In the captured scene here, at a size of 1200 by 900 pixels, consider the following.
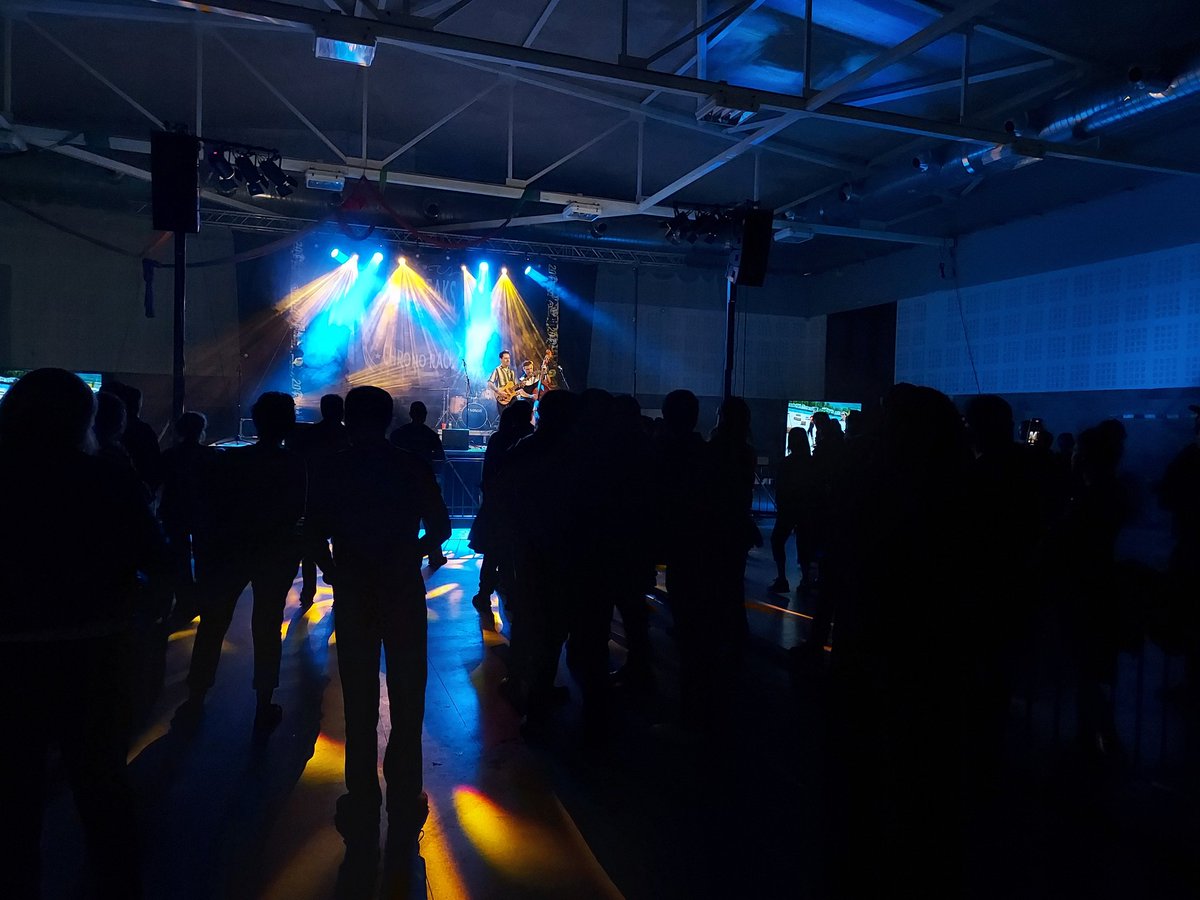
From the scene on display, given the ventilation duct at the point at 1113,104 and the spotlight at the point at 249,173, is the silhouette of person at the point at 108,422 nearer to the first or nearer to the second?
the spotlight at the point at 249,173

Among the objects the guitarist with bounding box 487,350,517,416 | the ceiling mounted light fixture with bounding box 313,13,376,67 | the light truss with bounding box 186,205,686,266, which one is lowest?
the guitarist with bounding box 487,350,517,416

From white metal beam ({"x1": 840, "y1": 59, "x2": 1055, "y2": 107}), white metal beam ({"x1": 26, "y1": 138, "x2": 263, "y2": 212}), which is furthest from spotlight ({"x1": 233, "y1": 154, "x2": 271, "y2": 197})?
white metal beam ({"x1": 840, "y1": 59, "x2": 1055, "y2": 107})

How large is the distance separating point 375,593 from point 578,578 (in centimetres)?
101

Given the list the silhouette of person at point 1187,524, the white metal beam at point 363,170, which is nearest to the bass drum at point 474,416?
the white metal beam at point 363,170

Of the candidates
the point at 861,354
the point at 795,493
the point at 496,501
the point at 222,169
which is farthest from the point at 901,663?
the point at 861,354

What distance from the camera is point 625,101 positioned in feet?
24.7

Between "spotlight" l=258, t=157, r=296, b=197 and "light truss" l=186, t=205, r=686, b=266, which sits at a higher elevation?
"light truss" l=186, t=205, r=686, b=266

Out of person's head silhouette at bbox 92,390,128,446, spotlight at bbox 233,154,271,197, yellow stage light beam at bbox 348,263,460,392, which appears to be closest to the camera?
person's head silhouette at bbox 92,390,128,446

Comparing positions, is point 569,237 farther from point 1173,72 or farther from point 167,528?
point 167,528

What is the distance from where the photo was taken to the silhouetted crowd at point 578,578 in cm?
175

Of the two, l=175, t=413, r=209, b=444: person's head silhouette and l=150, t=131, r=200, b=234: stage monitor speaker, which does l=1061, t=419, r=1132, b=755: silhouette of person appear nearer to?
l=175, t=413, r=209, b=444: person's head silhouette

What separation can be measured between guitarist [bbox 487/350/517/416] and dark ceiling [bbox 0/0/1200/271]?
6.88 ft

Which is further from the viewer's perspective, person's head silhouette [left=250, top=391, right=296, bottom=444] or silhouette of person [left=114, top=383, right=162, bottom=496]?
silhouette of person [left=114, top=383, right=162, bottom=496]

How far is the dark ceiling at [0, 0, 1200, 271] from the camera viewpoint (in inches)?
219
